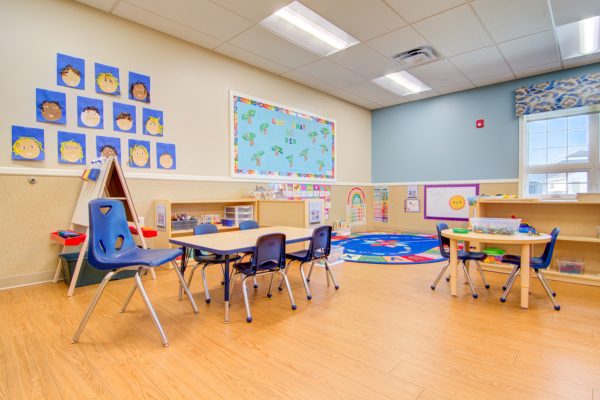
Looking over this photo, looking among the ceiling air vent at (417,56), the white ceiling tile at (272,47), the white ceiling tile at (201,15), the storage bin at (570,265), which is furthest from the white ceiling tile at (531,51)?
the white ceiling tile at (201,15)

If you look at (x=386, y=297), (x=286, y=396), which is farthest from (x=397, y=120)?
(x=286, y=396)

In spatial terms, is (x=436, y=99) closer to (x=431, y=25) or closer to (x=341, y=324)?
(x=431, y=25)

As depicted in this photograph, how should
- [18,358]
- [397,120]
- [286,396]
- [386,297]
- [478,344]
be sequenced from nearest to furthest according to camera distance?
[286,396], [18,358], [478,344], [386,297], [397,120]

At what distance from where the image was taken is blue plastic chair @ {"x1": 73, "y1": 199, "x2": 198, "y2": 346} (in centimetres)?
203

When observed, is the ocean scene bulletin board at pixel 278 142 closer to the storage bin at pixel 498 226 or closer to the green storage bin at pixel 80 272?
the green storage bin at pixel 80 272

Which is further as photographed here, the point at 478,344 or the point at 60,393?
the point at 478,344

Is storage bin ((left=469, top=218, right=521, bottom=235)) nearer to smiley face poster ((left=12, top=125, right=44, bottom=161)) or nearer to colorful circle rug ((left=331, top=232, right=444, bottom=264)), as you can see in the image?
colorful circle rug ((left=331, top=232, right=444, bottom=264))

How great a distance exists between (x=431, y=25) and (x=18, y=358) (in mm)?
5109

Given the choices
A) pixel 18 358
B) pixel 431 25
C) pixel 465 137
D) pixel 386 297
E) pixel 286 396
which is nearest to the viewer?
pixel 286 396

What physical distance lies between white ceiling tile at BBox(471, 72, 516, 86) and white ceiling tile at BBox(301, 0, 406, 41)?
2813 mm

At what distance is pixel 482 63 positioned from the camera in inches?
208

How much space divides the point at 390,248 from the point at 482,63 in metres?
3.37

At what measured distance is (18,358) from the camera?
192 cm

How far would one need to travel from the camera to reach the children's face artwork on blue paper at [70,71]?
3497 mm
